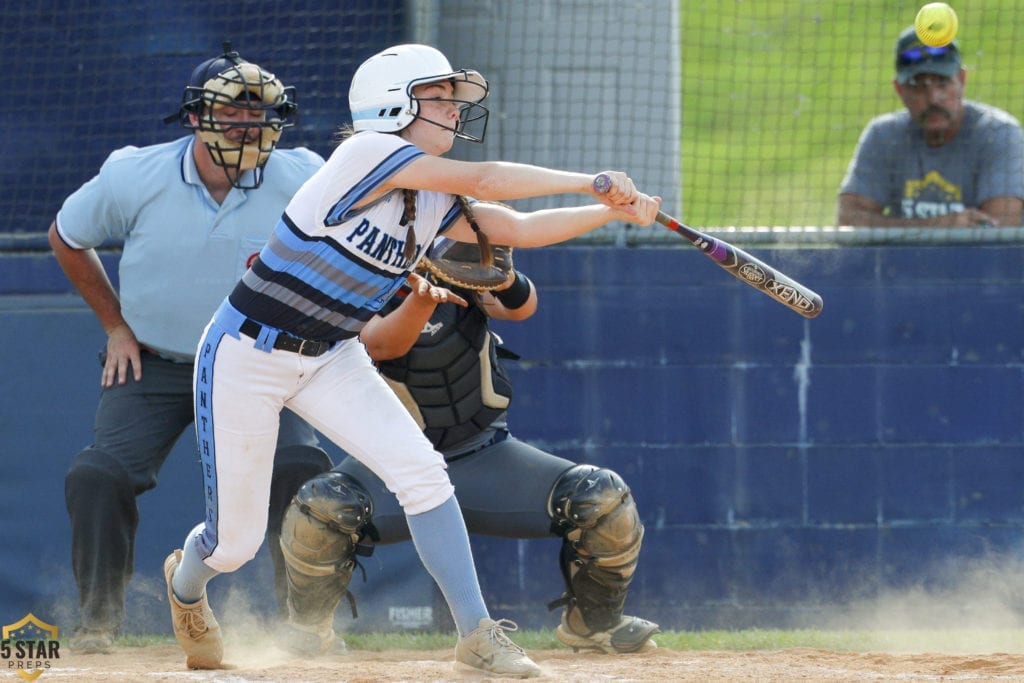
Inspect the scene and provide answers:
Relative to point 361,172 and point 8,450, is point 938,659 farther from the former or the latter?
point 8,450

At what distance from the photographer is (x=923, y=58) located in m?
6.19

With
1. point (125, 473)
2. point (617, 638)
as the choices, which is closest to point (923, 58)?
point (617, 638)

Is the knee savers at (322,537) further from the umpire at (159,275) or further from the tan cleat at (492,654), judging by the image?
the tan cleat at (492,654)

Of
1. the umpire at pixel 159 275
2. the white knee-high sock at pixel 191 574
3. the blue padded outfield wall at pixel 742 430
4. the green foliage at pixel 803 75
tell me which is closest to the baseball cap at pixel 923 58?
the green foliage at pixel 803 75

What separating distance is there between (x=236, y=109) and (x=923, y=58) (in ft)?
9.73

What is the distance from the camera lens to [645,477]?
237 inches

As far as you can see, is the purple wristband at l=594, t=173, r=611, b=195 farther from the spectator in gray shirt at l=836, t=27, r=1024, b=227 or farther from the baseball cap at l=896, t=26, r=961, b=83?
the baseball cap at l=896, t=26, r=961, b=83

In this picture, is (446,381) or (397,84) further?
(446,381)

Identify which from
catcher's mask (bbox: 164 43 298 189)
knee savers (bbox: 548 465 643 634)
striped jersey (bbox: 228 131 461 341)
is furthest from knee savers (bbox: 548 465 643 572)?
catcher's mask (bbox: 164 43 298 189)

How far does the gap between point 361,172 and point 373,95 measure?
31 cm

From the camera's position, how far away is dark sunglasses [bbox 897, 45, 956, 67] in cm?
615

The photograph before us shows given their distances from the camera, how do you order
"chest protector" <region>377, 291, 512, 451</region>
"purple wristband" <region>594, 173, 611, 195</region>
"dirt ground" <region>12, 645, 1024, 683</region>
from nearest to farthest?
"purple wristband" <region>594, 173, 611, 195</region>
"dirt ground" <region>12, 645, 1024, 683</region>
"chest protector" <region>377, 291, 512, 451</region>

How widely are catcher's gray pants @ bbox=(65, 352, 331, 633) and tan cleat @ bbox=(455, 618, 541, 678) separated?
4.13 feet

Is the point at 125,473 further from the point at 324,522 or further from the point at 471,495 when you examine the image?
the point at 471,495
